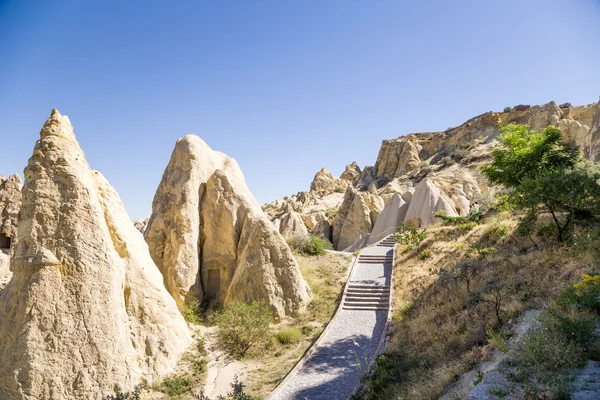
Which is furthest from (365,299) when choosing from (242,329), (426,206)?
(426,206)

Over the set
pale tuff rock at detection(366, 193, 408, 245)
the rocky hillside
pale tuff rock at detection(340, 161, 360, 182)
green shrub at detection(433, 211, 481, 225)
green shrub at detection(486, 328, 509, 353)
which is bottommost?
green shrub at detection(486, 328, 509, 353)

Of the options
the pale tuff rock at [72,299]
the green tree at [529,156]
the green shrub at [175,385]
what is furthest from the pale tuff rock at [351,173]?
the green shrub at [175,385]

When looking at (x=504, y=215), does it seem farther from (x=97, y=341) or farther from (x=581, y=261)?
(x=97, y=341)

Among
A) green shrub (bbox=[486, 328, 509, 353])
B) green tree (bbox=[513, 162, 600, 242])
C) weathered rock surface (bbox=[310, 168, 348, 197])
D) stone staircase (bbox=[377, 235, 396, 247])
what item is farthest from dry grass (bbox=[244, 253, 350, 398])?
weathered rock surface (bbox=[310, 168, 348, 197])

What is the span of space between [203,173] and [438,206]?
58.8ft

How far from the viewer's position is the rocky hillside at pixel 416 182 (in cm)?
2828

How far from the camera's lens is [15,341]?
8.08 meters

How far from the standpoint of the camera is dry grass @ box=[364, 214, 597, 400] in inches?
283

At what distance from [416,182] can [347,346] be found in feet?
151

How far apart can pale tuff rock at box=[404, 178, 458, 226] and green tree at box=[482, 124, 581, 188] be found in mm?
5867

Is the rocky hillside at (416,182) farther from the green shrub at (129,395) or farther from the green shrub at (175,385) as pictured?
the green shrub at (129,395)

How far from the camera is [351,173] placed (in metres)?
86.9

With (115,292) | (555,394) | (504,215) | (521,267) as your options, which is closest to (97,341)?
(115,292)

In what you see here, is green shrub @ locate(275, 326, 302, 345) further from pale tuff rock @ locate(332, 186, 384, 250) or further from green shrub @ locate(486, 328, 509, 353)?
pale tuff rock @ locate(332, 186, 384, 250)
